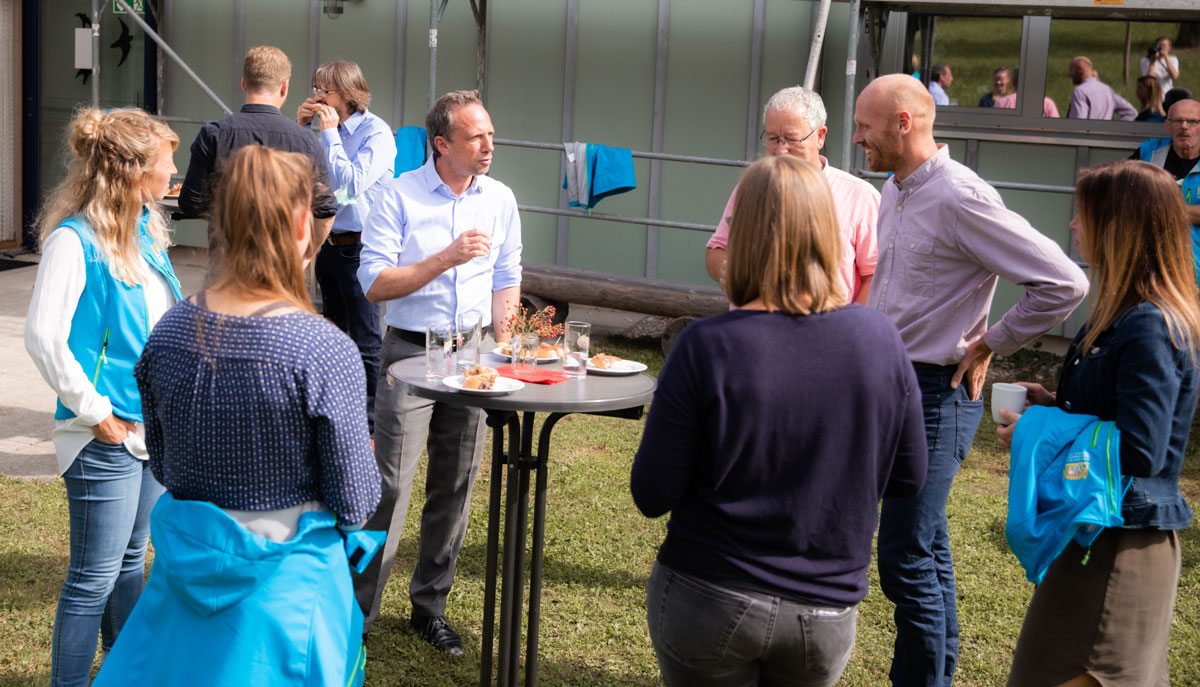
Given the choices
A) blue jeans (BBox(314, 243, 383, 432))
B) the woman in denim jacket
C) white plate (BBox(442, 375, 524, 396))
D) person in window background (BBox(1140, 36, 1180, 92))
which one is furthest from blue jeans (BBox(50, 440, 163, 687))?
person in window background (BBox(1140, 36, 1180, 92))

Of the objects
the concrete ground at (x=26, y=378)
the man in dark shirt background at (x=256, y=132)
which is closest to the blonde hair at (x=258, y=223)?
the concrete ground at (x=26, y=378)

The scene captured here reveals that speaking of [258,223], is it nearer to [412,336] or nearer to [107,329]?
[107,329]

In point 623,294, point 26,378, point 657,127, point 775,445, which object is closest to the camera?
point 775,445

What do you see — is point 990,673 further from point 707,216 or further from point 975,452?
point 707,216

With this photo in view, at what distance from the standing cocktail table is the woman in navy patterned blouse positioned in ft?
2.25

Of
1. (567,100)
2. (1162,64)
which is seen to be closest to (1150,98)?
(1162,64)

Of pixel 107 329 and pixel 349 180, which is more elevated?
pixel 349 180

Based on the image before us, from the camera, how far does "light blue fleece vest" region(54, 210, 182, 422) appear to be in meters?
2.68

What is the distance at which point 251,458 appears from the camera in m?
2.05

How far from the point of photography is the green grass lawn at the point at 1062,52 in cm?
822

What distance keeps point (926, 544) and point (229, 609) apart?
71.2 inches

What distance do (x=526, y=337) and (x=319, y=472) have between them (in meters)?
1.13

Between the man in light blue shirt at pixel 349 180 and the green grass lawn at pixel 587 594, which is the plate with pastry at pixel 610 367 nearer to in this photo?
the green grass lawn at pixel 587 594

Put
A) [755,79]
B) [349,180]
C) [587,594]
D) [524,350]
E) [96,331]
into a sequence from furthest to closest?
[755,79] < [349,180] < [587,594] < [524,350] < [96,331]
